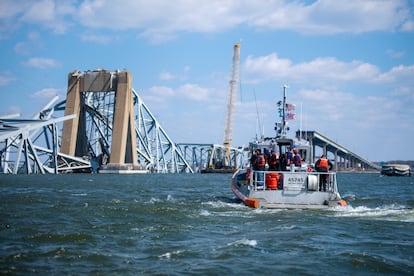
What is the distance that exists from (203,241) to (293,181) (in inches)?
355

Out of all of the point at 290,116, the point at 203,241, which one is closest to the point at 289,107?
the point at 290,116

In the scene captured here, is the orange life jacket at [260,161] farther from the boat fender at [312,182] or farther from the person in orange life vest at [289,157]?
the boat fender at [312,182]

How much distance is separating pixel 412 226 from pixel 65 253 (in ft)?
39.8

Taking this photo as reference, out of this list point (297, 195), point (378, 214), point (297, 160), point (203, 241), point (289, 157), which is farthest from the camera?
point (289, 157)

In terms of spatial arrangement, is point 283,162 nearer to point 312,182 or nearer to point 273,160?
point 273,160

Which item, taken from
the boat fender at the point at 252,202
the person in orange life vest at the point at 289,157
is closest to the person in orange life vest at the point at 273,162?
the person in orange life vest at the point at 289,157

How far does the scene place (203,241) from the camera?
16.0m

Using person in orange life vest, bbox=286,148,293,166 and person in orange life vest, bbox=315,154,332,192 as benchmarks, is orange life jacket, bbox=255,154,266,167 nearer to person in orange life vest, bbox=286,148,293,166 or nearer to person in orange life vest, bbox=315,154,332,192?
person in orange life vest, bbox=286,148,293,166

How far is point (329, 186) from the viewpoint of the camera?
2495cm

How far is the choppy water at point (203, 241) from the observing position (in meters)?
12.7

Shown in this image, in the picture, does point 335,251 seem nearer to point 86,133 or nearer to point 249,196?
point 249,196

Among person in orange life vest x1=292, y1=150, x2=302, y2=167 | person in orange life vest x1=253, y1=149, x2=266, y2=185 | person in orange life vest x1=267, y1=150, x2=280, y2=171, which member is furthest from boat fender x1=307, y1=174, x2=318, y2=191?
person in orange life vest x1=267, y1=150, x2=280, y2=171

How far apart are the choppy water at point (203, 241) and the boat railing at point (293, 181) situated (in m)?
1.27

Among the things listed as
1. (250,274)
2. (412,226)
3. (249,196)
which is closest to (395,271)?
(250,274)
